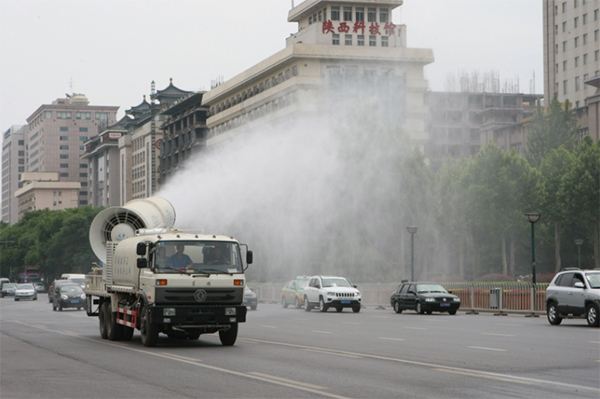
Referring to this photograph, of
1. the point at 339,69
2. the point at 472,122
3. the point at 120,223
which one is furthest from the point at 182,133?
the point at 120,223

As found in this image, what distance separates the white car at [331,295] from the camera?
47750mm

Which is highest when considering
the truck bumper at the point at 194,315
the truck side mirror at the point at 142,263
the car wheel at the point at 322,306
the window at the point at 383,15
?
the window at the point at 383,15

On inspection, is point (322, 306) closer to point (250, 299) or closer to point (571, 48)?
point (250, 299)

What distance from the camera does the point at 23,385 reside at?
15867 mm

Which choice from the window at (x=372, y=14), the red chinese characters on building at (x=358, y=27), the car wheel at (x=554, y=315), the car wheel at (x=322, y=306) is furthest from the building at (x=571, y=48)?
the car wheel at (x=554, y=315)

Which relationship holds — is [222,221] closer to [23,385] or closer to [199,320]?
[199,320]

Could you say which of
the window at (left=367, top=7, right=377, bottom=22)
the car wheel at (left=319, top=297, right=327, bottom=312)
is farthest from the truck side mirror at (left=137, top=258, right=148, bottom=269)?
the window at (left=367, top=7, right=377, bottom=22)

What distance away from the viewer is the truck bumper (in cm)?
2303

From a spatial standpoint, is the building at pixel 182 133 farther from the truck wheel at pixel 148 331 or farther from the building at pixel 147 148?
the truck wheel at pixel 148 331

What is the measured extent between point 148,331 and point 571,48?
120391 mm

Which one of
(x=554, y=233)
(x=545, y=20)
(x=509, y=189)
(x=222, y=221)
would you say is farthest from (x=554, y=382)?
(x=545, y=20)

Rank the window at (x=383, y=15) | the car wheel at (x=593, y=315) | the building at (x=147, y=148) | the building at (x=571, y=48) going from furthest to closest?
the building at (x=147, y=148)
the building at (x=571, y=48)
the window at (x=383, y=15)
the car wheel at (x=593, y=315)

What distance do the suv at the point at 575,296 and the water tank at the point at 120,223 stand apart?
1193 centimetres

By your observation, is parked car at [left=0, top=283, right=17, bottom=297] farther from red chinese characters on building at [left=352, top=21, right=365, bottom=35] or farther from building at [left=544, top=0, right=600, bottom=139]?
building at [left=544, top=0, right=600, bottom=139]
